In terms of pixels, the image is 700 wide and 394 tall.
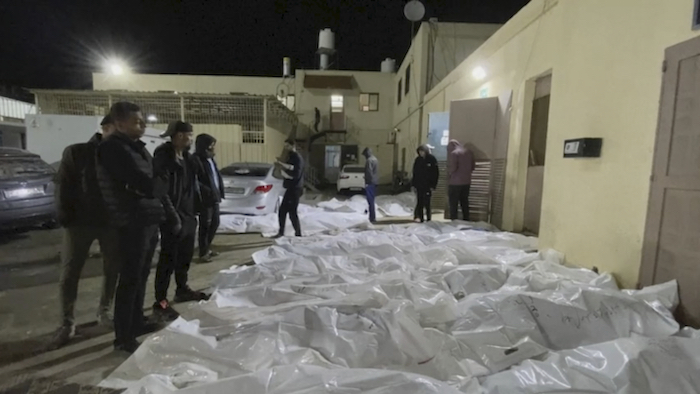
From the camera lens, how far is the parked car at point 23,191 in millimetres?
5824

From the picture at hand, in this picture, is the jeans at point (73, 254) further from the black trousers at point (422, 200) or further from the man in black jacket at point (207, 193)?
the black trousers at point (422, 200)

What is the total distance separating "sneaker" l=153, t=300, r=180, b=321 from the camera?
3.35m

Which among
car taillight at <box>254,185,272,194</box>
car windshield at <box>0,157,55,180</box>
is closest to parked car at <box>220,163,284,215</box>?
car taillight at <box>254,185,272,194</box>

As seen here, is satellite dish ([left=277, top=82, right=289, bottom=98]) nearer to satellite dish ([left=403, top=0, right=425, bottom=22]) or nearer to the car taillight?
satellite dish ([left=403, top=0, right=425, bottom=22])

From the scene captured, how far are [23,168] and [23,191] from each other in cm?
48

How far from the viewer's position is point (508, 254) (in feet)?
15.3

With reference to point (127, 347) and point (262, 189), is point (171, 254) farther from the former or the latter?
point (262, 189)

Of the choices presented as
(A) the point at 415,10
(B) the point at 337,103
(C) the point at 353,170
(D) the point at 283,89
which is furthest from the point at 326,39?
(C) the point at 353,170

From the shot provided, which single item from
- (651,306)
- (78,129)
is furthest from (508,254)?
(78,129)

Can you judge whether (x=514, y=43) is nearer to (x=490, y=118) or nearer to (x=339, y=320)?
(x=490, y=118)

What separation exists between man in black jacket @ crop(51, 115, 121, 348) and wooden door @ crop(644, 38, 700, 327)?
13.9 ft

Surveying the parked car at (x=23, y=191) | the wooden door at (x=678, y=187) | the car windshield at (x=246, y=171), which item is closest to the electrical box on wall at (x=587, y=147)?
the wooden door at (x=678, y=187)

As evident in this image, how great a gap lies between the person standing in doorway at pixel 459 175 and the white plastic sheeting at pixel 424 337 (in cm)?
343

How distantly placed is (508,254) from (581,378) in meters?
Result: 2.89
